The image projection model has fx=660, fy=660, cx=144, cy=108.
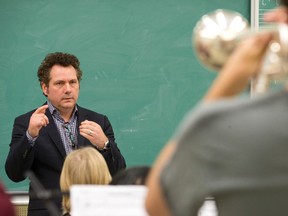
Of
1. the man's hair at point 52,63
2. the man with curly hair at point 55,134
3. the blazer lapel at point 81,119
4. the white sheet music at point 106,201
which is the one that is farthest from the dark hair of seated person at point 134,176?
the man's hair at point 52,63

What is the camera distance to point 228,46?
48.8 inches

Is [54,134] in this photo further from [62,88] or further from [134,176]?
[134,176]

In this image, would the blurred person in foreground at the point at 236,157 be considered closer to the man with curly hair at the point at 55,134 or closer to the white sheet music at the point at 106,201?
the white sheet music at the point at 106,201

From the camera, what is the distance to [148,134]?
3867mm

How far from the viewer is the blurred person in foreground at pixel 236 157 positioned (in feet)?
2.95

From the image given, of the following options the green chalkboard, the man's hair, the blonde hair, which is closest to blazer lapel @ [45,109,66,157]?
the man's hair

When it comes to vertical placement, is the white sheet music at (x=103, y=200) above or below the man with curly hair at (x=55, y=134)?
above

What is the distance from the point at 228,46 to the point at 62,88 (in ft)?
6.62

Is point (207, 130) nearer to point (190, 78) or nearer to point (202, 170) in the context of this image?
point (202, 170)

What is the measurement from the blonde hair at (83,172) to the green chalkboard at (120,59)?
1.49m

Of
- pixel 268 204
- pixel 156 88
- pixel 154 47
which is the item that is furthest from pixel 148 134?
pixel 268 204

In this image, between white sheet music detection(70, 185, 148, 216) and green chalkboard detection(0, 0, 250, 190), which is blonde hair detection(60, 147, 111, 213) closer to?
white sheet music detection(70, 185, 148, 216)

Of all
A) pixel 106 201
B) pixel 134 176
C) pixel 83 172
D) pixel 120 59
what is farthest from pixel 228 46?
pixel 120 59

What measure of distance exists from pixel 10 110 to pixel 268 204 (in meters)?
2.98
